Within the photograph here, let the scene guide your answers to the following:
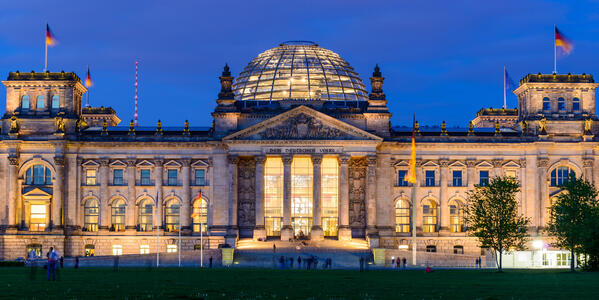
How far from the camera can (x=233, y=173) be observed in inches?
4360

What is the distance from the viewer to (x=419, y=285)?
4847cm

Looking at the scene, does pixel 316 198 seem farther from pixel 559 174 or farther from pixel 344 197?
pixel 559 174

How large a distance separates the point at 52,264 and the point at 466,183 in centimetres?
7176

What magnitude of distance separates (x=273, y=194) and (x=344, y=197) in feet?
34.5

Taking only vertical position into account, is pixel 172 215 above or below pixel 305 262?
above

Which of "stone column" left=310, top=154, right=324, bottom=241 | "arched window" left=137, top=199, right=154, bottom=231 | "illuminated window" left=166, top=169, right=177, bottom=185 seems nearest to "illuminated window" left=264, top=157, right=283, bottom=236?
"stone column" left=310, top=154, right=324, bottom=241

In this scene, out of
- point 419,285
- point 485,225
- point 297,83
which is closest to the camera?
point 419,285

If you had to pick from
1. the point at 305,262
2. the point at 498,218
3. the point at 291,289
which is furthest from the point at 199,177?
the point at 291,289

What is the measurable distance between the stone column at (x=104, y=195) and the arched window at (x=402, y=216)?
35.9 metres

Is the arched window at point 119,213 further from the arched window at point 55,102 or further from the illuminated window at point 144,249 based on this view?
the arched window at point 55,102

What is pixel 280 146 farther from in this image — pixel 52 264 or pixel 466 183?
pixel 52 264

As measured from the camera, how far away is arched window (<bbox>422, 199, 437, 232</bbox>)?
375 feet

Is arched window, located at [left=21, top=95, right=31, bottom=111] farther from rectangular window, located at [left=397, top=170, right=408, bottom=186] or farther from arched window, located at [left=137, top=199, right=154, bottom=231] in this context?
rectangular window, located at [left=397, top=170, right=408, bottom=186]

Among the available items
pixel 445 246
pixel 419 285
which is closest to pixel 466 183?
pixel 445 246
